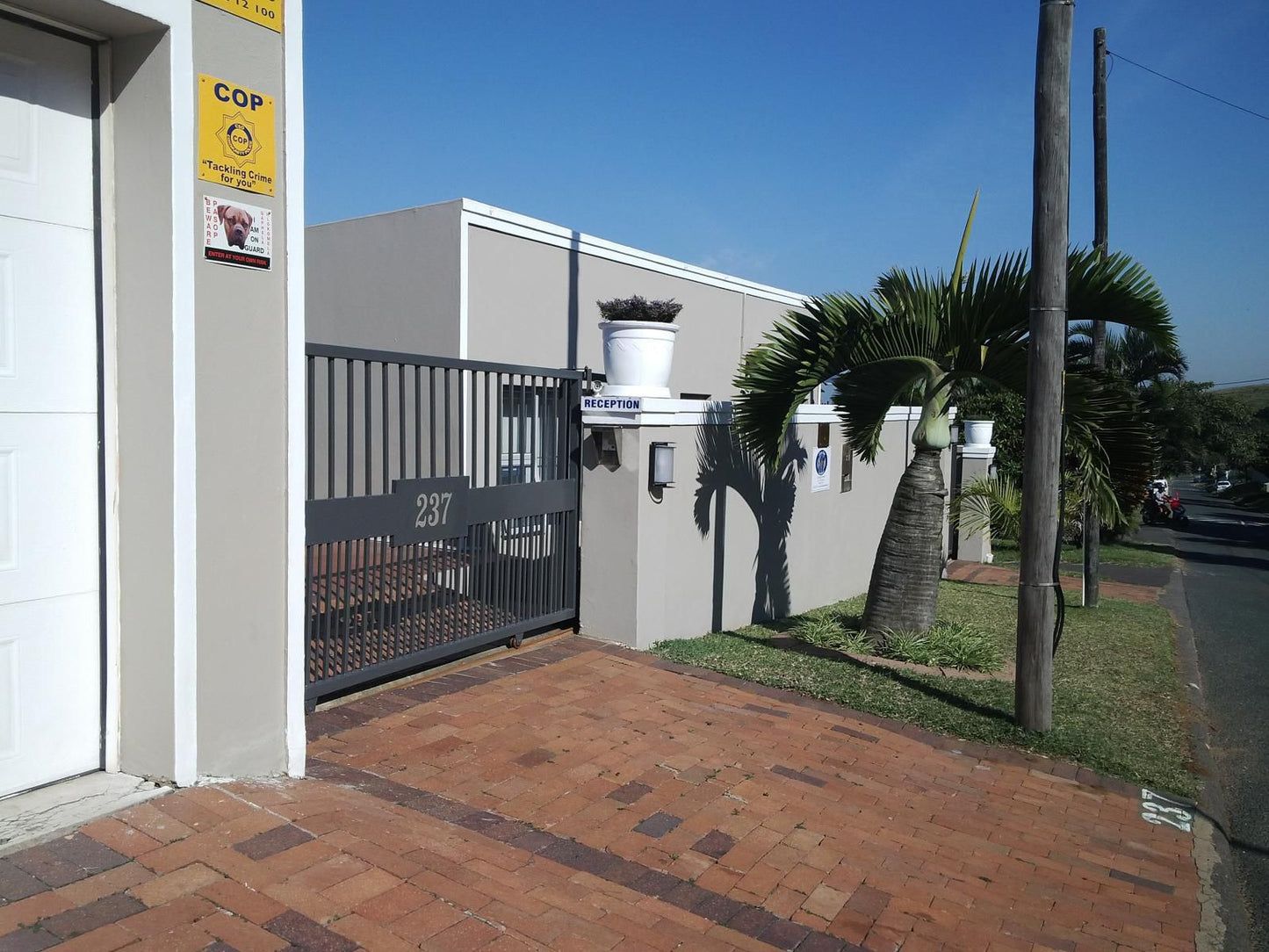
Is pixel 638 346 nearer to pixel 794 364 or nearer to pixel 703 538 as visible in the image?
pixel 794 364

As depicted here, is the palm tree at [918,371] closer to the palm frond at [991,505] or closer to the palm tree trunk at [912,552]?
the palm tree trunk at [912,552]

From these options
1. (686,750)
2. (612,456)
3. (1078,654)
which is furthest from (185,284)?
(1078,654)

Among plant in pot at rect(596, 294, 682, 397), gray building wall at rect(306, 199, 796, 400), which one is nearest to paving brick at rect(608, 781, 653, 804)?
plant in pot at rect(596, 294, 682, 397)

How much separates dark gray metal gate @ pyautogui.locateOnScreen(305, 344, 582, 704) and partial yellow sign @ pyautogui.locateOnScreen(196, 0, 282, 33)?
1.55 meters

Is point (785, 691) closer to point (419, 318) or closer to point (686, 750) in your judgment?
point (686, 750)

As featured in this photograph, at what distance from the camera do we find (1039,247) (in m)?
6.09

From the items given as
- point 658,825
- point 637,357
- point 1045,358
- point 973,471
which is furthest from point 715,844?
point 973,471

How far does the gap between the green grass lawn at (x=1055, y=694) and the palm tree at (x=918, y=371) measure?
109 centimetres

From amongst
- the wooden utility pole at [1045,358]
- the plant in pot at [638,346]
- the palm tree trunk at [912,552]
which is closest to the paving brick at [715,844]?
the wooden utility pole at [1045,358]

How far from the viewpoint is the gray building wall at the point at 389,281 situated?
35.2 ft

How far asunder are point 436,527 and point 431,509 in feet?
0.43

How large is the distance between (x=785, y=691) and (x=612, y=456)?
221 cm

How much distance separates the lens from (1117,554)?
63.2ft

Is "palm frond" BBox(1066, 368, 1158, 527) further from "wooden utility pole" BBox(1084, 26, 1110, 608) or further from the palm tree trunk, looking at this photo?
"wooden utility pole" BBox(1084, 26, 1110, 608)
